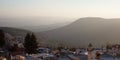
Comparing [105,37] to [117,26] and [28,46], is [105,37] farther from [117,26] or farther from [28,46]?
[28,46]

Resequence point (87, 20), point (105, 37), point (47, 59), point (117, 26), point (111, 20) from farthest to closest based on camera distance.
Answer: point (87, 20) < point (111, 20) < point (117, 26) < point (105, 37) < point (47, 59)

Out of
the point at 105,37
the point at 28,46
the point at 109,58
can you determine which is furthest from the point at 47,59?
the point at 105,37

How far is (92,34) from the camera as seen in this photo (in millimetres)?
141125

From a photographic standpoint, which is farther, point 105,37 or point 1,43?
point 105,37

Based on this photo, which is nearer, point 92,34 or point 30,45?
point 30,45

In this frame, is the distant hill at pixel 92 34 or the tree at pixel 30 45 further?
the distant hill at pixel 92 34

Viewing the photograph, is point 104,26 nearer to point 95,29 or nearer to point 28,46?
point 95,29

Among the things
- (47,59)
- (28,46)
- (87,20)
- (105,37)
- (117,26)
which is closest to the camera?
(47,59)

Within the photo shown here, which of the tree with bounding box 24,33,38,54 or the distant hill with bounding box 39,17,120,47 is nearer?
the tree with bounding box 24,33,38,54

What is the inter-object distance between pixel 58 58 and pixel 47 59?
3.36 feet

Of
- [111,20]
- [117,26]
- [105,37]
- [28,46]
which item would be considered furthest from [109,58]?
[111,20]

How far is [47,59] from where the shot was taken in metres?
29.2

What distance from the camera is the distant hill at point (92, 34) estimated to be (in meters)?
122

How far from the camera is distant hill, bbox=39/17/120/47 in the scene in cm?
12206
